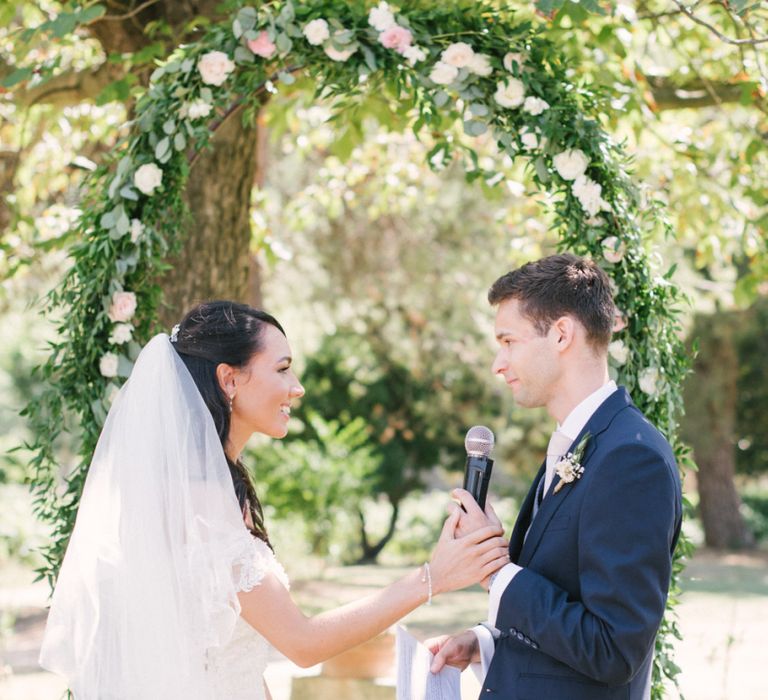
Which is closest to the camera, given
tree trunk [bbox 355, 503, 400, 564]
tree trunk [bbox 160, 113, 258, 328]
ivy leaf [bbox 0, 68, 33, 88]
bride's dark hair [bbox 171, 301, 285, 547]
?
bride's dark hair [bbox 171, 301, 285, 547]

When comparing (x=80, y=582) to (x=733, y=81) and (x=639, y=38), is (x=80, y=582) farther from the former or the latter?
(x=639, y=38)

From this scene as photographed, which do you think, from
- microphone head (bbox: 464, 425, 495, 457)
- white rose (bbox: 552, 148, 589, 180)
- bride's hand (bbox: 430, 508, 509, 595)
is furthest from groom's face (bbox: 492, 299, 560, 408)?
white rose (bbox: 552, 148, 589, 180)

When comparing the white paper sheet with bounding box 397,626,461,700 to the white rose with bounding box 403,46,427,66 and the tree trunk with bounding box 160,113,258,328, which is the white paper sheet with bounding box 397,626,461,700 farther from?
the tree trunk with bounding box 160,113,258,328

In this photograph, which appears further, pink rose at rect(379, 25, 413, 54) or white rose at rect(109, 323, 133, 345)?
white rose at rect(109, 323, 133, 345)

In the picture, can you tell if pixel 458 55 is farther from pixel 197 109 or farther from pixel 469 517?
pixel 469 517

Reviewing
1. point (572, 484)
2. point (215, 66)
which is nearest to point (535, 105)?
point (215, 66)

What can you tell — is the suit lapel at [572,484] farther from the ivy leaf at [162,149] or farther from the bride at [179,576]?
the ivy leaf at [162,149]

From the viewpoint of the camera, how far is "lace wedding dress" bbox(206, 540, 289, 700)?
118 inches

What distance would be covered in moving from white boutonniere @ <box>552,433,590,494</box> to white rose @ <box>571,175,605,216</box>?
4.47ft

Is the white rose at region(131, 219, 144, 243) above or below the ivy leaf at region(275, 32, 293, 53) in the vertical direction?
below

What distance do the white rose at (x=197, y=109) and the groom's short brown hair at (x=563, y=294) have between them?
5.49 feet

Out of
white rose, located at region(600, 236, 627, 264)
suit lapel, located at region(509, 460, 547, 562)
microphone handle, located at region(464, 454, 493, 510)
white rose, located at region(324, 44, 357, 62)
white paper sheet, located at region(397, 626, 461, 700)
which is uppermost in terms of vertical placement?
white rose, located at region(324, 44, 357, 62)

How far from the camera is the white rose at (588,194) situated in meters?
3.76

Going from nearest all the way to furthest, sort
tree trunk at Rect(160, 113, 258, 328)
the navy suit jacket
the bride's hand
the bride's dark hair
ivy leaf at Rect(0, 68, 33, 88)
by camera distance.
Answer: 1. the navy suit jacket
2. the bride's hand
3. the bride's dark hair
4. ivy leaf at Rect(0, 68, 33, 88)
5. tree trunk at Rect(160, 113, 258, 328)
